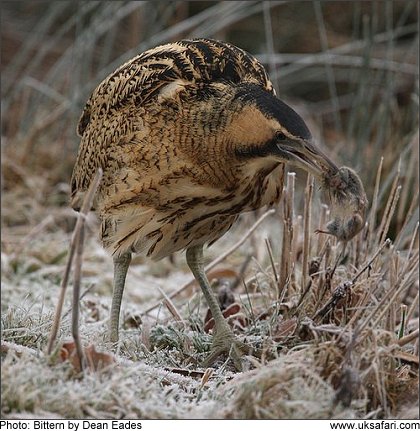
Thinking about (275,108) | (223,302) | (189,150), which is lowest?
(223,302)

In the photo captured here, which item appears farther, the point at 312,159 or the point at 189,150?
the point at 189,150

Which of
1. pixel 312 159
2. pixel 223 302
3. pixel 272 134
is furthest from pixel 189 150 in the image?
pixel 223 302

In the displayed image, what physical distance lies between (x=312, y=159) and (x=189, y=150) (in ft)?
1.53

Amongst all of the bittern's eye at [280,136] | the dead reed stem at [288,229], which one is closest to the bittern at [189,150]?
the bittern's eye at [280,136]

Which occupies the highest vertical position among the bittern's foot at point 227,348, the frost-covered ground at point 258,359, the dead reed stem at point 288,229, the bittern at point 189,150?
the bittern at point 189,150

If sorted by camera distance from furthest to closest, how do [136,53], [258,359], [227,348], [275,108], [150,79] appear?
[136,53] < [150,79] < [227,348] < [258,359] < [275,108]

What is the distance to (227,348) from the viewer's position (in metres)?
2.95

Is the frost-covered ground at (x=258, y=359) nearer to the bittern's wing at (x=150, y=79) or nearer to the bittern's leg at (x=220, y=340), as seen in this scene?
the bittern's leg at (x=220, y=340)

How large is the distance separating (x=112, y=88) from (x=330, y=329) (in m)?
1.23

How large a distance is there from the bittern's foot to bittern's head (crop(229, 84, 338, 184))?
1.92 ft

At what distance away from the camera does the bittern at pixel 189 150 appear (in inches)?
108

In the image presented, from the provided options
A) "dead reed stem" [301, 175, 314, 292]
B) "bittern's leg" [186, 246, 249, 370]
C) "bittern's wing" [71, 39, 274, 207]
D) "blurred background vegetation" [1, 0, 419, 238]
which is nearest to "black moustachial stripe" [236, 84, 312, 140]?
"bittern's wing" [71, 39, 274, 207]

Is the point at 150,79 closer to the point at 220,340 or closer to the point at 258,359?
the point at 220,340
